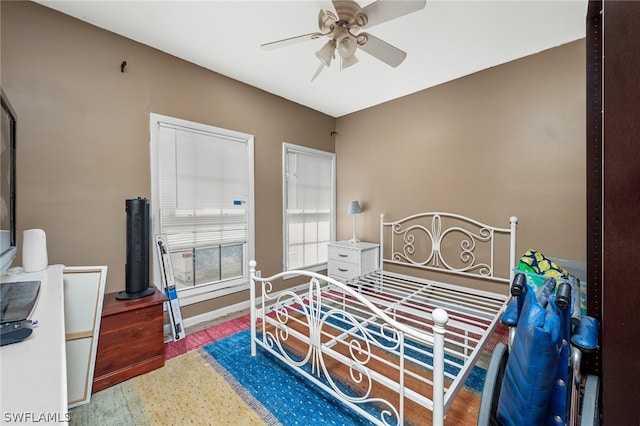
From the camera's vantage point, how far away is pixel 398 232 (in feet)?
11.5

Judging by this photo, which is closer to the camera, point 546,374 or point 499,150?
point 546,374

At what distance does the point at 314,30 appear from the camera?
2191 millimetres

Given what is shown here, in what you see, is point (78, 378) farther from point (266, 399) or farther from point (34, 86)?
point (34, 86)

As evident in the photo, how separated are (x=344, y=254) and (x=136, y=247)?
237cm

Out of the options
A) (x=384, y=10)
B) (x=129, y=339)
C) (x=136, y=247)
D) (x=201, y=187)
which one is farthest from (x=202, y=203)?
(x=384, y=10)

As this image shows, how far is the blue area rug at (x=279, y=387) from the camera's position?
61.7 inches

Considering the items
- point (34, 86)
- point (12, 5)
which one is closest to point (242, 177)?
point (34, 86)

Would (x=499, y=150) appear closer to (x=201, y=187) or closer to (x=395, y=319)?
(x=395, y=319)

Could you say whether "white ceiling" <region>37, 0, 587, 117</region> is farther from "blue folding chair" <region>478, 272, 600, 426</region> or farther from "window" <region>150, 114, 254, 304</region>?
"blue folding chair" <region>478, 272, 600, 426</region>

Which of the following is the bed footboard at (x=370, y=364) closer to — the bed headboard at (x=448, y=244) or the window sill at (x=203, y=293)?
the window sill at (x=203, y=293)

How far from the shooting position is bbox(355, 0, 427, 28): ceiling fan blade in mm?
1395

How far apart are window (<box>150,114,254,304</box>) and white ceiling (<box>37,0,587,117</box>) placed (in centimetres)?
71

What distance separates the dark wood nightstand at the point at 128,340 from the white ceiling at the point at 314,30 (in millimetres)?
2044

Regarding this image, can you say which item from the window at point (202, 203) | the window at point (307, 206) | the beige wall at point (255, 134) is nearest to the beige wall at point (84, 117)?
the beige wall at point (255, 134)
